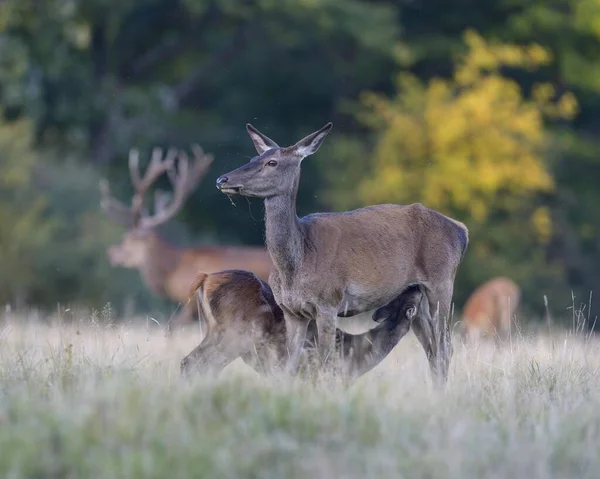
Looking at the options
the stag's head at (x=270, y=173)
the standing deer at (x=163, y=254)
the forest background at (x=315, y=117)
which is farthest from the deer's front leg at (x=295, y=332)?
the forest background at (x=315, y=117)

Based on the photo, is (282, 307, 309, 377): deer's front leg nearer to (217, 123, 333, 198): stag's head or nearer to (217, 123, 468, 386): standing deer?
(217, 123, 468, 386): standing deer

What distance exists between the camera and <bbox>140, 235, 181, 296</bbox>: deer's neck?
18062mm

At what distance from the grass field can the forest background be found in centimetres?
1689

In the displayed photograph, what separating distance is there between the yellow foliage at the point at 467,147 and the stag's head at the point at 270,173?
649 inches

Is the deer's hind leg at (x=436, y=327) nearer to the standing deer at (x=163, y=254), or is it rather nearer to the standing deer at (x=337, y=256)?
the standing deer at (x=337, y=256)

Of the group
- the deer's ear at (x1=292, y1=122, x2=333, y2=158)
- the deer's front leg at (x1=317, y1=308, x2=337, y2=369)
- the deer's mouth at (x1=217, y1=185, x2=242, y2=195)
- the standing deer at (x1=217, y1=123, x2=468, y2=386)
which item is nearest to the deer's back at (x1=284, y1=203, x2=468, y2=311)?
the standing deer at (x1=217, y1=123, x2=468, y2=386)

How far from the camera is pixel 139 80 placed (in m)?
30.3

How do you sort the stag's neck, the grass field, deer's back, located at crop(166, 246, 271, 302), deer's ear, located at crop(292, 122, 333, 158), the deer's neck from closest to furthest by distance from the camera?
the grass field → the stag's neck → deer's ear, located at crop(292, 122, 333, 158) → deer's back, located at crop(166, 246, 271, 302) → the deer's neck

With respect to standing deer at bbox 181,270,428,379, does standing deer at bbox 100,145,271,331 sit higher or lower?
lower

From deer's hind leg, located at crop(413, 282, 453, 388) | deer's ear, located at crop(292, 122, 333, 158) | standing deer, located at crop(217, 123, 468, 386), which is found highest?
deer's ear, located at crop(292, 122, 333, 158)

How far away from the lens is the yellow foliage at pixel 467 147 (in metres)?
25.5

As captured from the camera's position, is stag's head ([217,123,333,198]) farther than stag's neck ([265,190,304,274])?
No

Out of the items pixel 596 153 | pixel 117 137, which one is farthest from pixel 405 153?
pixel 117 137

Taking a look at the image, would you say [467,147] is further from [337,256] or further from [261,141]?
[337,256]
